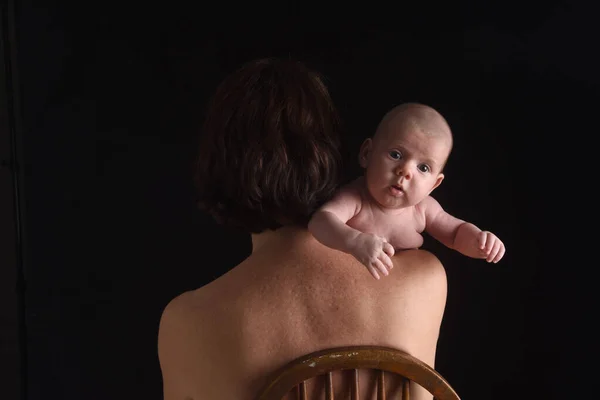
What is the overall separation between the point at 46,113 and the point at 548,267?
1.25 m

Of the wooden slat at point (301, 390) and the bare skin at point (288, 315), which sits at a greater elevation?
the bare skin at point (288, 315)

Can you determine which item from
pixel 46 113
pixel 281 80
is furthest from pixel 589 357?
pixel 46 113

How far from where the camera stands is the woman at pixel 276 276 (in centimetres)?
112

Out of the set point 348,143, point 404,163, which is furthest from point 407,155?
point 348,143

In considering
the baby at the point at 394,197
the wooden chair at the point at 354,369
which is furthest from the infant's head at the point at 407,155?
the wooden chair at the point at 354,369

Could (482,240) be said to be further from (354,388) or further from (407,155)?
(354,388)

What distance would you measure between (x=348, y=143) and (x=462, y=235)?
47 cm

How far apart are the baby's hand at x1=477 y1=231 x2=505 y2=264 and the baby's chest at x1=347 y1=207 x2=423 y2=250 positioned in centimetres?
11

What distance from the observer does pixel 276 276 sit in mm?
1149

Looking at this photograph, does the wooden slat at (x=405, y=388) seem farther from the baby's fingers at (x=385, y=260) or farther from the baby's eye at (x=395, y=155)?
the baby's eye at (x=395, y=155)

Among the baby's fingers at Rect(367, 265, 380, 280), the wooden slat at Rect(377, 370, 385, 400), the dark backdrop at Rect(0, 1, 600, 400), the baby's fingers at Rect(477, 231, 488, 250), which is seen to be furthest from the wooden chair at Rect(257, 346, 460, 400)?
the dark backdrop at Rect(0, 1, 600, 400)

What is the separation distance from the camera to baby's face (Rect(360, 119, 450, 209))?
1.15 meters

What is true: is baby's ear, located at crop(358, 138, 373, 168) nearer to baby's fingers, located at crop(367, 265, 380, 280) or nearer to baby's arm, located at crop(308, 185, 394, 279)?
baby's arm, located at crop(308, 185, 394, 279)

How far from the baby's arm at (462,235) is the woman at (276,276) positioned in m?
0.07
